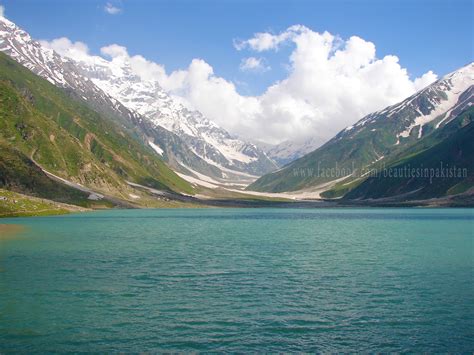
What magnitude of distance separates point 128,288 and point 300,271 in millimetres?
21835

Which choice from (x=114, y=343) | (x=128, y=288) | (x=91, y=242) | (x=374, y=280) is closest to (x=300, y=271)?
(x=374, y=280)

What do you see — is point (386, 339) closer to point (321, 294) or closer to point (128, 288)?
point (321, 294)

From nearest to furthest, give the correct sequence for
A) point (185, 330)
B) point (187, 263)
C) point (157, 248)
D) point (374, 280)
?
1. point (185, 330)
2. point (374, 280)
3. point (187, 263)
4. point (157, 248)

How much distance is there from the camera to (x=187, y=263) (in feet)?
227

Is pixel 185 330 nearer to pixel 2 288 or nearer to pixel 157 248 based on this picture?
pixel 2 288

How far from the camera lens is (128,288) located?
170 ft

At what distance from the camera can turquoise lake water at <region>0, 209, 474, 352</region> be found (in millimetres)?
35250

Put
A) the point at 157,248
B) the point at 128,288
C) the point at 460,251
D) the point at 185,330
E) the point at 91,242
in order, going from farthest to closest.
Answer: the point at 91,242
the point at 157,248
the point at 460,251
the point at 128,288
the point at 185,330

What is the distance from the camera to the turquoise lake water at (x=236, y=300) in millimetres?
35250

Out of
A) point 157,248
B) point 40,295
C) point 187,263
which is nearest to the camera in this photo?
point 40,295

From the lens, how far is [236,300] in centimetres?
4662

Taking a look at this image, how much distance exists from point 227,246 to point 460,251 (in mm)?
39205

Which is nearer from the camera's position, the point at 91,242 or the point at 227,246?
the point at 227,246

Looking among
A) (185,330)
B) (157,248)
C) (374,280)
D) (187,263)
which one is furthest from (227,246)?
(185,330)
